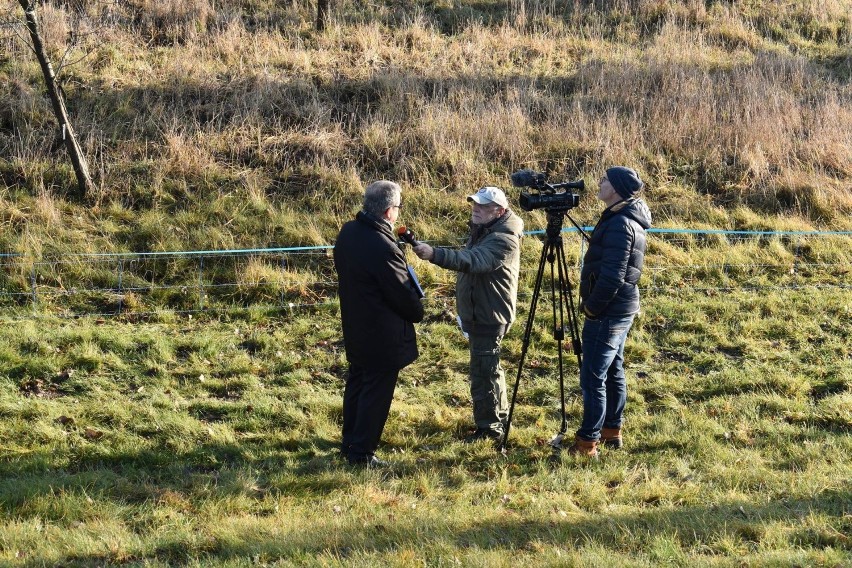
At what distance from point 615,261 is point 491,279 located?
0.88 m

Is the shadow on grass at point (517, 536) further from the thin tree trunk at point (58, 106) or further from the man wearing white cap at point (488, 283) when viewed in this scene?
the thin tree trunk at point (58, 106)

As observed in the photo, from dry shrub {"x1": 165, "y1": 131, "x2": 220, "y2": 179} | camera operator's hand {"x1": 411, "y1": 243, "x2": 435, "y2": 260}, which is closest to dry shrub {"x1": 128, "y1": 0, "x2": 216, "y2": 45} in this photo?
dry shrub {"x1": 165, "y1": 131, "x2": 220, "y2": 179}

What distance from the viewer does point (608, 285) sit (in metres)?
5.62

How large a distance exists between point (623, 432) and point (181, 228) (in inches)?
239

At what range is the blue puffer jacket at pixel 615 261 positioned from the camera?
5.63 metres

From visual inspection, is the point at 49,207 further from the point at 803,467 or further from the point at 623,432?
the point at 803,467

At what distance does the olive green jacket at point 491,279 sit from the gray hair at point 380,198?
2.16 ft

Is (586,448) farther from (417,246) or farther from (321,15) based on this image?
(321,15)

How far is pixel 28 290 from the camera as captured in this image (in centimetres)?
927

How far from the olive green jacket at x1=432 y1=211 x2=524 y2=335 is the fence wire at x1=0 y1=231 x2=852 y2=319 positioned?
10.5 ft

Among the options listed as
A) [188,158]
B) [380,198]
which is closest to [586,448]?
[380,198]

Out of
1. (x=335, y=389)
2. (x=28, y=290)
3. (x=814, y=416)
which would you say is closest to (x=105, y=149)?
(x=28, y=290)

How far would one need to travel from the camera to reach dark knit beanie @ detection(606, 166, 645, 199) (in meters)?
5.66

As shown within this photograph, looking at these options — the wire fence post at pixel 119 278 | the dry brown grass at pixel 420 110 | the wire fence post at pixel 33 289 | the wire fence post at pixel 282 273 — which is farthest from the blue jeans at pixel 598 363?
the wire fence post at pixel 33 289
